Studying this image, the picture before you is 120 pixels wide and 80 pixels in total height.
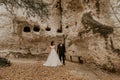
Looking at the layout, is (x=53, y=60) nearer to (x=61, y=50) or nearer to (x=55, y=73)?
(x=61, y=50)

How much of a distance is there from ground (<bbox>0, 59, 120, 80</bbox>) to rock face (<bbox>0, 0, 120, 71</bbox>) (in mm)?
464

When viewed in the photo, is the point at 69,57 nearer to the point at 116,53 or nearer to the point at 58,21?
the point at 58,21

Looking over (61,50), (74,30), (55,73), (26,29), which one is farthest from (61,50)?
(55,73)

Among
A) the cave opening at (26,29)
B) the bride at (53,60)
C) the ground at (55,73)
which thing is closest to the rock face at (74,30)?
the cave opening at (26,29)

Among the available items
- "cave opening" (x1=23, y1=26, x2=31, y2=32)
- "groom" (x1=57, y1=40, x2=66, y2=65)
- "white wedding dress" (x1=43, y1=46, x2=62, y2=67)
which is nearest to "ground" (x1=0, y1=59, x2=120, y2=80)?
"white wedding dress" (x1=43, y1=46, x2=62, y2=67)

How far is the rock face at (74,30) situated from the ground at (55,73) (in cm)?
46

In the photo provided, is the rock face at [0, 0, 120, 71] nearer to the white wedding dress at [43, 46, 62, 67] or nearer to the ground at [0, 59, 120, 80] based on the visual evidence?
the ground at [0, 59, 120, 80]

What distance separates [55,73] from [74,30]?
378 cm

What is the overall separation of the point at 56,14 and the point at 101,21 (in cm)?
387

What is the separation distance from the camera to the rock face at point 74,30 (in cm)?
1372

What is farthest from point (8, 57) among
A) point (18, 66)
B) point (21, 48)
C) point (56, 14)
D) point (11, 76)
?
point (11, 76)

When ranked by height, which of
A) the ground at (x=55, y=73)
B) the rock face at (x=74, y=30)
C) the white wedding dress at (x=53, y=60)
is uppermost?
the rock face at (x=74, y=30)

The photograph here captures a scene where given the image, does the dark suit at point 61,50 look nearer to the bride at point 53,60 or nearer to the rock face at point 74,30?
the bride at point 53,60

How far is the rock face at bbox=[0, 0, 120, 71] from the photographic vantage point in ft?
45.0
